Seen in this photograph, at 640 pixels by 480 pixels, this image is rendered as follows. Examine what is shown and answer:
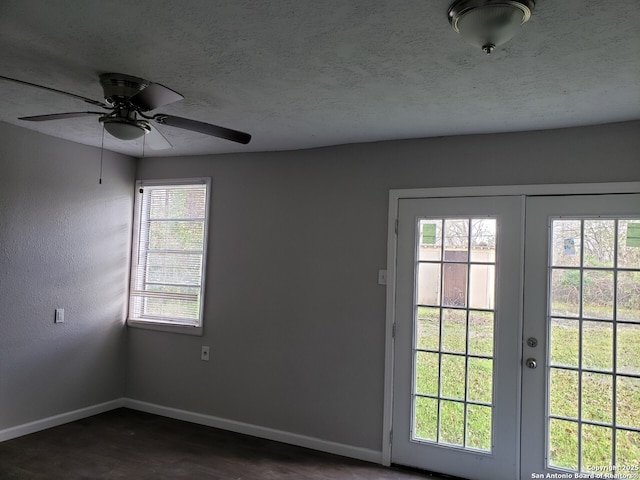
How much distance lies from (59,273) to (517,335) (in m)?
3.69

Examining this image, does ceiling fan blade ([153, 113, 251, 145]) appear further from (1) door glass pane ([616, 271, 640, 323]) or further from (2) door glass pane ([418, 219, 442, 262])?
(1) door glass pane ([616, 271, 640, 323])

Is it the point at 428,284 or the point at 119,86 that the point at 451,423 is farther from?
the point at 119,86

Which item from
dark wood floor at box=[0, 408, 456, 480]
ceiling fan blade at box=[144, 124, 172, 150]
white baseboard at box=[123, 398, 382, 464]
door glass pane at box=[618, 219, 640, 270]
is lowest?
dark wood floor at box=[0, 408, 456, 480]

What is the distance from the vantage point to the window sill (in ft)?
14.5

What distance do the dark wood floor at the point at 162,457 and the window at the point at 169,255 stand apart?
96 centimetres

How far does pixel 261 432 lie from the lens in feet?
13.3

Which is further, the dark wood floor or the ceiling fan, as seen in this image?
the dark wood floor

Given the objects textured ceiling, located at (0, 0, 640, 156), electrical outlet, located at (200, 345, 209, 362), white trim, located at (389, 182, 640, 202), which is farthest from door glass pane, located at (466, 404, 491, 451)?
electrical outlet, located at (200, 345, 209, 362)

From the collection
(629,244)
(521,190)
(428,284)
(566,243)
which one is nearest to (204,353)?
(428,284)

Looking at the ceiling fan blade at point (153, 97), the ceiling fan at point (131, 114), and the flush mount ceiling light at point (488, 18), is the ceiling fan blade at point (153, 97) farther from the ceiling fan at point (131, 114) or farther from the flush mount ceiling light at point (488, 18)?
the flush mount ceiling light at point (488, 18)

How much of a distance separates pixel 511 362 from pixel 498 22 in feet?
7.57

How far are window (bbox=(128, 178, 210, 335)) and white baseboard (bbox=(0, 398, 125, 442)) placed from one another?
79 centimetres

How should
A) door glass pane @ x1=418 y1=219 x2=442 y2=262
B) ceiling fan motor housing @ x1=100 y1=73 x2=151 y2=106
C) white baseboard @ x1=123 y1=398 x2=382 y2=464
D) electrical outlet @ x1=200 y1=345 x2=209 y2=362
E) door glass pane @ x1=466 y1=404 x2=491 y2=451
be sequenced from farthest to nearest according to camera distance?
1. electrical outlet @ x1=200 y1=345 x2=209 y2=362
2. white baseboard @ x1=123 y1=398 x2=382 y2=464
3. door glass pane @ x1=418 y1=219 x2=442 y2=262
4. door glass pane @ x1=466 y1=404 x2=491 y2=451
5. ceiling fan motor housing @ x1=100 y1=73 x2=151 y2=106

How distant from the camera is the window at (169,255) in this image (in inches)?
177
